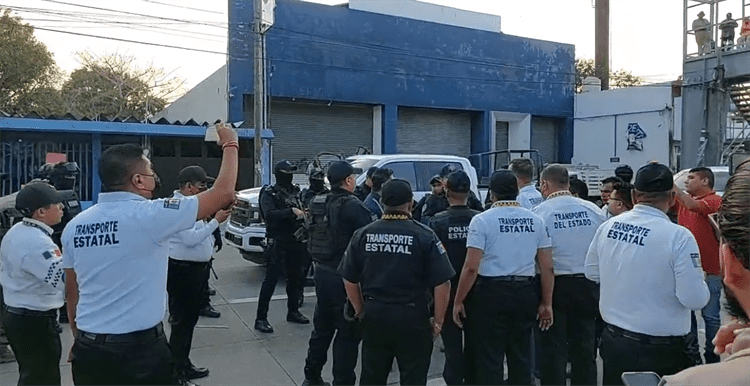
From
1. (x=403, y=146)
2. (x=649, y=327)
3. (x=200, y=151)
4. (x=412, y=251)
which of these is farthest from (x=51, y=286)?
(x=403, y=146)

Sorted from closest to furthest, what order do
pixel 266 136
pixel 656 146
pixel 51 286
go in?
pixel 51 286 < pixel 266 136 < pixel 656 146

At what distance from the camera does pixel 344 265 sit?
399 cm

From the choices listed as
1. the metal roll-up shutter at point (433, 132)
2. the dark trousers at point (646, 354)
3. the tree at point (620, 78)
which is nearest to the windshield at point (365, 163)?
the dark trousers at point (646, 354)

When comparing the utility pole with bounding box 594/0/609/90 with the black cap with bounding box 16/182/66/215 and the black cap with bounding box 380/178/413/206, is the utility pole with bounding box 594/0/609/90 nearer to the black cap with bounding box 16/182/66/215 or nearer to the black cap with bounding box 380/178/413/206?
the black cap with bounding box 380/178/413/206

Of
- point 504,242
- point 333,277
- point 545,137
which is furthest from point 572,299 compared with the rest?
point 545,137

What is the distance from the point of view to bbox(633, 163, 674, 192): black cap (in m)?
3.42

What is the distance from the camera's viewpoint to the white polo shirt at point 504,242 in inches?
168

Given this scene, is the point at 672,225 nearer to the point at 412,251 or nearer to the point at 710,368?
the point at 412,251

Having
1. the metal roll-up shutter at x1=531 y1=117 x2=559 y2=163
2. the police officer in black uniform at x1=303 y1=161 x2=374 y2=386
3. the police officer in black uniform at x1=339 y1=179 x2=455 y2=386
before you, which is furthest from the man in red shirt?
the metal roll-up shutter at x1=531 y1=117 x2=559 y2=163

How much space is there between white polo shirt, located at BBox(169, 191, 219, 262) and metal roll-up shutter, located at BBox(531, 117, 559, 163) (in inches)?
931

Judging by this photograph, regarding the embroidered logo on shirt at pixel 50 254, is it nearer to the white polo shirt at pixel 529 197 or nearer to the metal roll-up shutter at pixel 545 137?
the white polo shirt at pixel 529 197

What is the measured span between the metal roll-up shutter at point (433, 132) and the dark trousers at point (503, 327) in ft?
61.9

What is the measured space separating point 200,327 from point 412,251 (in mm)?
4023

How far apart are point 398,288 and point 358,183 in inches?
208
